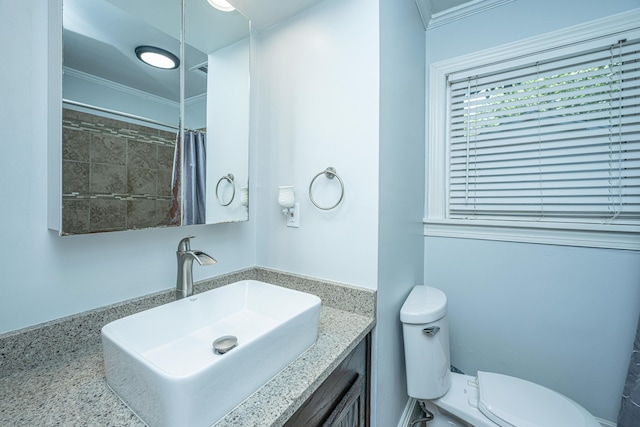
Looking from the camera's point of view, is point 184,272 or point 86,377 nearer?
point 86,377

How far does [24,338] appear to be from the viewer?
699 mm

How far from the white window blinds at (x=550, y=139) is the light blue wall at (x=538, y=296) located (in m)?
0.18

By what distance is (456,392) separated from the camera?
1.27 m

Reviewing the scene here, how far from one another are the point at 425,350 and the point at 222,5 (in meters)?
1.70

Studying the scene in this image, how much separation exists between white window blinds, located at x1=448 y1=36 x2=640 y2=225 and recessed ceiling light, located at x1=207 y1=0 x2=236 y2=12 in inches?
50.2

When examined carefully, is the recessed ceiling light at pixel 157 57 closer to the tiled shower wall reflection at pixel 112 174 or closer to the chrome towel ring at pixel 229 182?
the tiled shower wall reflection at pixel 112 174

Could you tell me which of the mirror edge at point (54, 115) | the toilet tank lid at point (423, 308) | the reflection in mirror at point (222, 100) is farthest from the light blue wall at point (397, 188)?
the mirror edge at point (54, 115)

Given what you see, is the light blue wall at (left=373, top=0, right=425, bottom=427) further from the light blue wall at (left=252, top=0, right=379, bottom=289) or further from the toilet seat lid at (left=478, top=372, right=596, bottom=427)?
the toilet seat lid at (left=478, top=372, right=596, bottom=427)

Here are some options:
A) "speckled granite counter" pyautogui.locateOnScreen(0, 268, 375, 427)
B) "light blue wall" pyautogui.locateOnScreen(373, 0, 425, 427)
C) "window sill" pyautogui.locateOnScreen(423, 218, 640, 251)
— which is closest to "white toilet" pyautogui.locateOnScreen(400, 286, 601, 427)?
"light blue wall" pyautogui.locateOnScreen(373, 0, 425, 427)

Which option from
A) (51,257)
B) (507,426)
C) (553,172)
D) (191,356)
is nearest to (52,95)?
(51,257)

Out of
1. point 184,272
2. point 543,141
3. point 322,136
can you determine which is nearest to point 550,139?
point 543,141

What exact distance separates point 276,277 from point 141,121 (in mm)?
826

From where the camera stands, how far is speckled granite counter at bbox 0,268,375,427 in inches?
22.2

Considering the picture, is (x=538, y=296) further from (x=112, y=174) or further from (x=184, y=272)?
(x=112, y=174)
